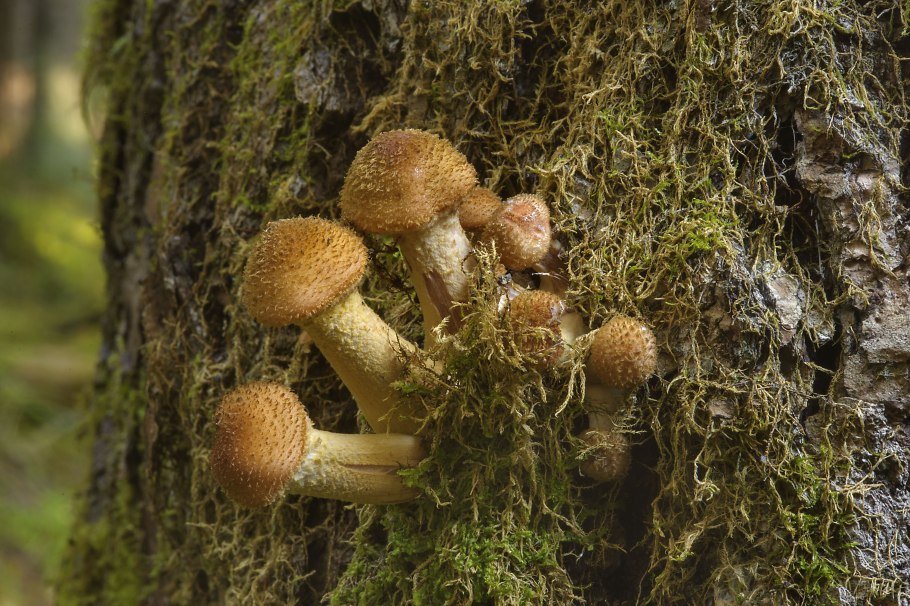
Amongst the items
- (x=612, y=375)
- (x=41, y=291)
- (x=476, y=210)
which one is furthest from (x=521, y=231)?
(x=41, y=291)

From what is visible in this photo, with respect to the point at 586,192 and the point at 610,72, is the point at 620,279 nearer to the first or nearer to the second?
the point at 586,192

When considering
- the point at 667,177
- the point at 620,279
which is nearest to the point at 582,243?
the point at 620,279

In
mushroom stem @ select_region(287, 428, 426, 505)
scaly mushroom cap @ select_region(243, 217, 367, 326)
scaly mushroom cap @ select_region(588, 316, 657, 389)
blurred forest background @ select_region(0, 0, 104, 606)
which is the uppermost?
scaly mushroom cap @ select_region(243, 217, 367, 326)

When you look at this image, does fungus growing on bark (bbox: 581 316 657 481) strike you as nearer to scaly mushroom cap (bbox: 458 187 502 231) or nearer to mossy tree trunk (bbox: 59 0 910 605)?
mossy tree trunk (bbox: 59 0 910 605)

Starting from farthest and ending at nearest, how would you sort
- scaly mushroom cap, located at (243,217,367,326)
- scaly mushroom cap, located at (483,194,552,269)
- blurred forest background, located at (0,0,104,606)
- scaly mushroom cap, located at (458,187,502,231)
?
1. blurred forest background, located at (0,0,104,606)
2. scaly mushroom cap, located at (458,187,502,231)
3. scaly mushroom cap, located at (483,194,552,269)
4. scaly mushroom cap, located at (243,217,367,326)

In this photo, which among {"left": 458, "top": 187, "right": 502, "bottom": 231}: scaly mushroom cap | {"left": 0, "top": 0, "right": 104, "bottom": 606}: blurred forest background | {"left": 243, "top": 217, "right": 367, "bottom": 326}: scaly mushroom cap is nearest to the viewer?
{"left": 243, "top": 217, "right": 367, "bottom": 326}: scaly mushroom cap

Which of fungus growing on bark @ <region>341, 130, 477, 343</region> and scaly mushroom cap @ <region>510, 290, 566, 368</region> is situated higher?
fungus growing on bark @ <region>341, 130, 477, 343</region>

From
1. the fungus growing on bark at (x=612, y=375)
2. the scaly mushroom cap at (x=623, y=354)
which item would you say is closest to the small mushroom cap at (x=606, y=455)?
the fungus growing on bark at (x=612, y=375)

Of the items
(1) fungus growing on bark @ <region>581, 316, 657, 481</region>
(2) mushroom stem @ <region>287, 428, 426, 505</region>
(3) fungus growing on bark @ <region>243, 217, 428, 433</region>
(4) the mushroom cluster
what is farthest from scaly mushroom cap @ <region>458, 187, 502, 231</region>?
(2) mushroom stem @ <region>287, 428, 426, 505</region>

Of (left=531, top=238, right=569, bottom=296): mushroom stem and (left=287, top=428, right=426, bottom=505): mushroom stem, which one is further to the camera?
(left=531, top=238, right=569, bottom=296): mushroom stem
